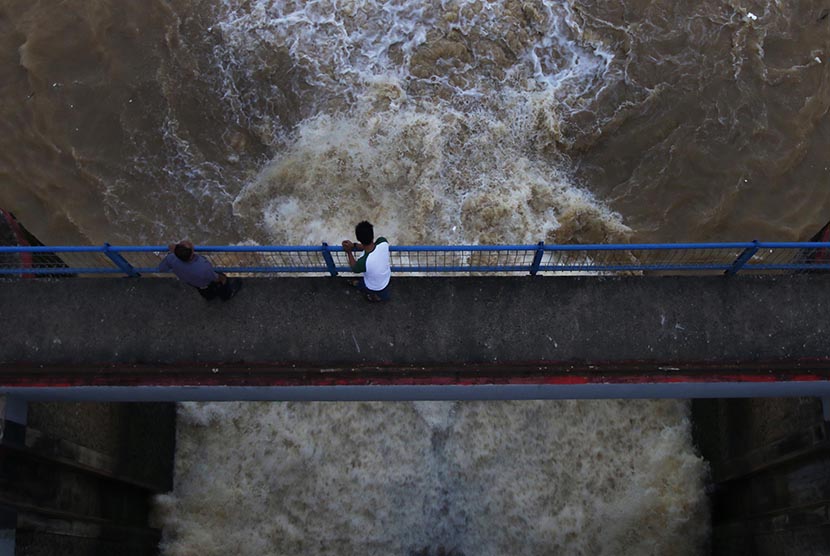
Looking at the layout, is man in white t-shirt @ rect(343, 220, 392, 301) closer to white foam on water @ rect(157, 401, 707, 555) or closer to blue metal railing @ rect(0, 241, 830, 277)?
blue metal railing @ rect(0, 241, 830, 277)

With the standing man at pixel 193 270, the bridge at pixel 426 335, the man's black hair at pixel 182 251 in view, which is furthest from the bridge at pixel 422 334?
the man's black hair at pixel 182 251

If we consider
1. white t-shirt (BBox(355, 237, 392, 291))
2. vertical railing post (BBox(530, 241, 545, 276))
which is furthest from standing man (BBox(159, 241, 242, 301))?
vertical railing post (BBox(530, 241, 545, 276))

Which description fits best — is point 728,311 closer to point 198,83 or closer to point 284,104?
point 284,104

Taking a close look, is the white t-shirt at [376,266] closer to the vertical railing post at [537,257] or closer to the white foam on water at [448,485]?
the vertical railing post at [537,257]

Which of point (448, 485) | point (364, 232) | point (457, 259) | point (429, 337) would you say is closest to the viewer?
point (364, 232)

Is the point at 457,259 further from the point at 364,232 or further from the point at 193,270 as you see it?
the point at 193,270

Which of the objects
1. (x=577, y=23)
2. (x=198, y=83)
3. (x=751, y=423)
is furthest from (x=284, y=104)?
(x=751, y=423)

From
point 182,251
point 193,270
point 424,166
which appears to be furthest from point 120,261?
point 424,166
